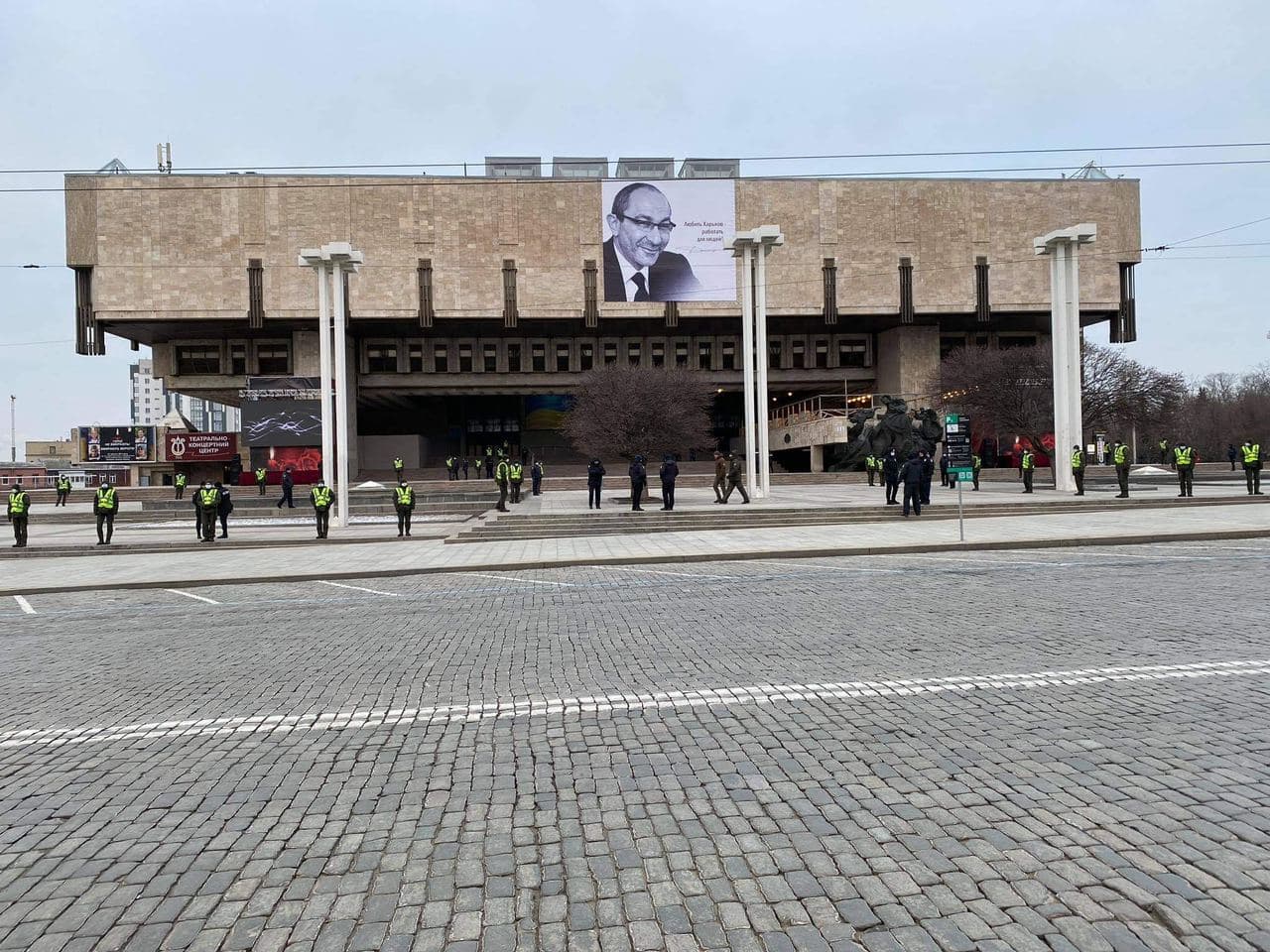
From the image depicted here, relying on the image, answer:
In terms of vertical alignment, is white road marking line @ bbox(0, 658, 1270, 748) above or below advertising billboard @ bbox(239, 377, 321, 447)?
below

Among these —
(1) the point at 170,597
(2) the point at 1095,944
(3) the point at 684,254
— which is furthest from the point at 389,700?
(3) the point at 684,254

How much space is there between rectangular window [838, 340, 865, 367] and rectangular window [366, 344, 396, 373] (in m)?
31.6

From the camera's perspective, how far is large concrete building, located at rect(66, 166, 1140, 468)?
50.2 metres

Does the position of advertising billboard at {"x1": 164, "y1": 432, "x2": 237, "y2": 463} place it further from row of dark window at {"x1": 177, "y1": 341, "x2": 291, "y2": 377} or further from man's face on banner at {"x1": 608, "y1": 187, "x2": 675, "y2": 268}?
man's face on banner at {"x1": 608, "y1": 187, "x2": 675, "y2": 268}

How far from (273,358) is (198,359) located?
5207 millimetres

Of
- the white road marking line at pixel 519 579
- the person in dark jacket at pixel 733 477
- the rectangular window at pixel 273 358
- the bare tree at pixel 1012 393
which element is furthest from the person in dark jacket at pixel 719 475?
the rectangular window at pixel 273 358

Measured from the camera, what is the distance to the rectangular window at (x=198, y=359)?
181ft

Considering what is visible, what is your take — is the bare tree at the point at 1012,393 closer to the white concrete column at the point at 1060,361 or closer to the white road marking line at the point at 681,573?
the white concrete column at the point at 1060,361

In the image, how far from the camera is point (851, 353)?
59.7 m

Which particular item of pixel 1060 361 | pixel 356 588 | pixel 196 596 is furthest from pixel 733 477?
pixel 196 596

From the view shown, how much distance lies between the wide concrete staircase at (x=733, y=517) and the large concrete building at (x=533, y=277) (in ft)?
97.8

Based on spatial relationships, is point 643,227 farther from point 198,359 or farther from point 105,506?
point 105,506

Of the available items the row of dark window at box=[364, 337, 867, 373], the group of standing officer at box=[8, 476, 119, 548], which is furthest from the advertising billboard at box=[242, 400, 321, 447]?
the group of standing officer at box=[8, 476, 119, 548]

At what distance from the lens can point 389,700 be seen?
18.5 feet
